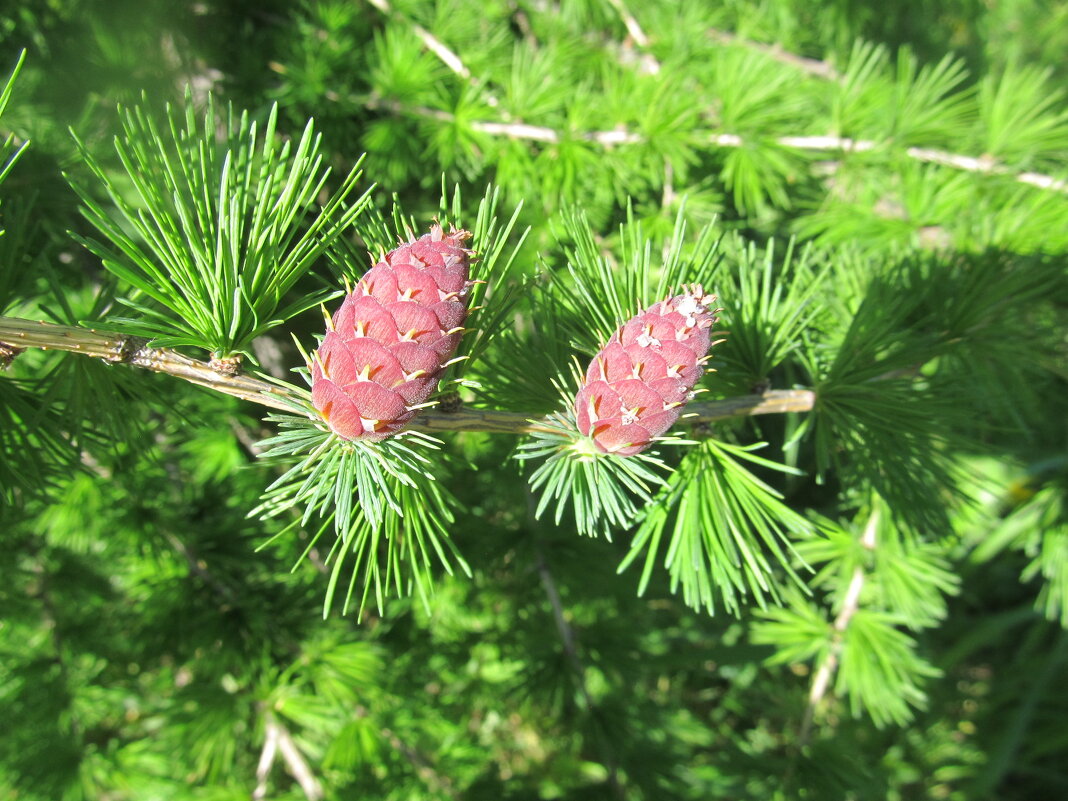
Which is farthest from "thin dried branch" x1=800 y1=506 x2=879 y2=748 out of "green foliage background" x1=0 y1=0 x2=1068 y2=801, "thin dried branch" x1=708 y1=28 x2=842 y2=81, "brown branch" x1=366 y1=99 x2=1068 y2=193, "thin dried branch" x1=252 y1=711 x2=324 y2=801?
"thin dried branch" x1=708 y1=28 x2=842 y2=81

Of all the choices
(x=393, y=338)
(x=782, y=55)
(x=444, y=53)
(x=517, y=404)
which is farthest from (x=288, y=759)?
(x=782, y=55)

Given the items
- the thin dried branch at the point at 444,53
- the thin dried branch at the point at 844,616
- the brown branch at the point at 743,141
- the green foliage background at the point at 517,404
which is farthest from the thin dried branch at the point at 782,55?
the thin dried branch at the point at 844,616

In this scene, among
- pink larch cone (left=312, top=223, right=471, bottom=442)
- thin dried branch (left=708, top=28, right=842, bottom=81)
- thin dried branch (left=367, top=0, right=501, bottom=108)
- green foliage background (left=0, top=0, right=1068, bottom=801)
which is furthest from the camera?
thin dried branch (left=708, top=28, right=842, bottom=81)

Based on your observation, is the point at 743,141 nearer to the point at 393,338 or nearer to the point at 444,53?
the point at 444,53

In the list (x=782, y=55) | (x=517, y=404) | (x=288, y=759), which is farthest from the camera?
(x=782, y=55)

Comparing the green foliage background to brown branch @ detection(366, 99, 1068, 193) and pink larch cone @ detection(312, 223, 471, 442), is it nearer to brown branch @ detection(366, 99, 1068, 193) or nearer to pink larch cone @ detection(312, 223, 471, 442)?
brown branch @ detection(366, 99, 1068, 193)

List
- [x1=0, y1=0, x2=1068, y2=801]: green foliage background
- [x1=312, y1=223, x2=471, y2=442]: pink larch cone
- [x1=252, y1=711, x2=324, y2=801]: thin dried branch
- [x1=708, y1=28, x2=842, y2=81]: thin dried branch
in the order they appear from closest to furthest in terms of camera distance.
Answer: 1. [x1=312, y1=223, x2=471, y2=442]: pink larch cone
2. [x1=0, y1=0, x2=1068, y2=801]: green foliage background
3. [x1=252, y1=711, x2=324, y2=801]: thin dried branch
4. [x1=708, y1=28, x2=842, y2=81]: thin dried branch

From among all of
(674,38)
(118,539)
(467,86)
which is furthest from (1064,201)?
(118,539)
